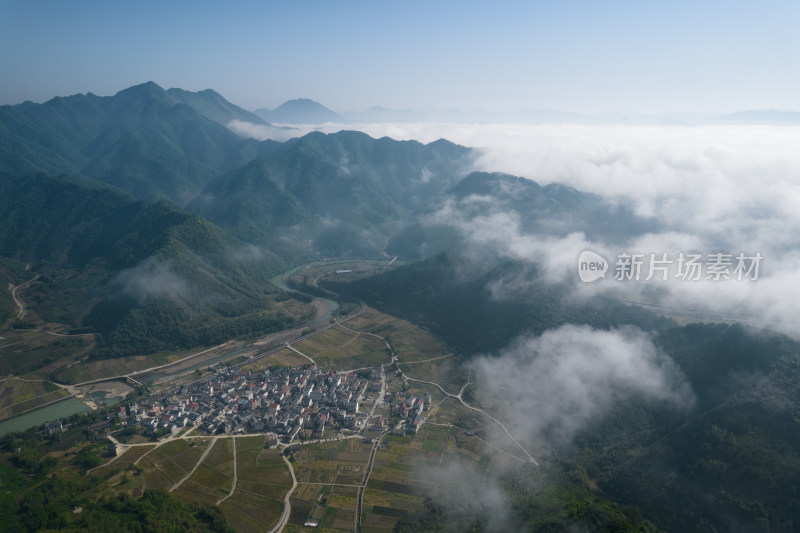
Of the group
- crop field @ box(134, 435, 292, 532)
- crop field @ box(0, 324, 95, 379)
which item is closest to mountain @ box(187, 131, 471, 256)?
crop field @ box(0, 324, 95, 379)

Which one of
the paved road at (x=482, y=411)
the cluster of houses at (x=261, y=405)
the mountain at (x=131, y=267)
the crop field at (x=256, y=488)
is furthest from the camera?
the mountain at (x=131, y=267)

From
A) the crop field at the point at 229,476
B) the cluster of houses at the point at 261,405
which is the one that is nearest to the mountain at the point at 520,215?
the cluster of houses at the point at 261,405

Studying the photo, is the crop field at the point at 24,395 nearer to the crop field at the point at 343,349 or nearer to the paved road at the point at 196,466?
the paved road at the point at 196,466

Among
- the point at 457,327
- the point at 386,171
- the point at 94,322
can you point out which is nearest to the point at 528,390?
the point at 457,327

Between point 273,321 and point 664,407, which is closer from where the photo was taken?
point 664,407

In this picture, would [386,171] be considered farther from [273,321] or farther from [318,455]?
[318,455]

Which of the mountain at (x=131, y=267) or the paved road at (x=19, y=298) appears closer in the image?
the mountain at (x=131, y=267)
